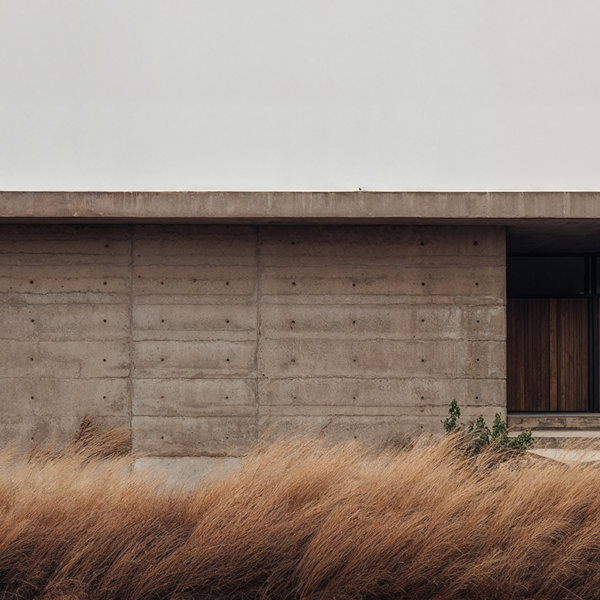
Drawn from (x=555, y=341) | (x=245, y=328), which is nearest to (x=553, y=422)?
(x=555, y=341)

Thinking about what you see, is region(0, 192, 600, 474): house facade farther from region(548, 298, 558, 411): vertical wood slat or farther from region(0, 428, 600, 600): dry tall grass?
region(0, 428, 600, 600): dry tall grass

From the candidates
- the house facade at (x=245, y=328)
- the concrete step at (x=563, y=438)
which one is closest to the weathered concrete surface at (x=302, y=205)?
the house facade at (x=245, y=328)

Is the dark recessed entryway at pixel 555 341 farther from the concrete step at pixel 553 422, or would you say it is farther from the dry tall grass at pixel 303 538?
the dry tall grass at pixel 303 538

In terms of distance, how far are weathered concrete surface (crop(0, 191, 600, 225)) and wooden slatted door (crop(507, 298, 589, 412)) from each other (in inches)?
118

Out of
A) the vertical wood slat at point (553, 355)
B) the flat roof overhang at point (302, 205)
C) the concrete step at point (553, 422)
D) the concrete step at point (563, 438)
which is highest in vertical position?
the flat roof overhang at point (302, 205)

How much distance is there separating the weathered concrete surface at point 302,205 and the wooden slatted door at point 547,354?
299cm

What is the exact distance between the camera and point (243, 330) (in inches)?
312

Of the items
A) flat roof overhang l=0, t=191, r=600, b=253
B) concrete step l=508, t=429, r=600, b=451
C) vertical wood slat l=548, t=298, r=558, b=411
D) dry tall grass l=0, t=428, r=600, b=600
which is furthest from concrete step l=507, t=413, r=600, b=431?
dry tall grass l=0, t=428, r=600, b=600

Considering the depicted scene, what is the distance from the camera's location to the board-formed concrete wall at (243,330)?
25.8 ft

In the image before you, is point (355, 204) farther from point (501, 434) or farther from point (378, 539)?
point (378, 539)

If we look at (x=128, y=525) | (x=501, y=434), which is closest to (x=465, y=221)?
(x=501, y=434)

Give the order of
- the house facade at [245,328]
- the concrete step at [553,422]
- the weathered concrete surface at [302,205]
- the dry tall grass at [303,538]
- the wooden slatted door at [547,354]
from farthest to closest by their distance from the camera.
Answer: the wooden slatted door at [547,354], the concrete step at [553,422], the house facade at [245,328], the weathered concrete surface at [302,205], the dry tall grass at [303,538]

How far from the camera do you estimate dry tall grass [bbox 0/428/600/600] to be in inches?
135

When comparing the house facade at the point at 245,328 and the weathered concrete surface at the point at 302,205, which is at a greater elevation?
the weathered concrete surface at the point at 302,205
